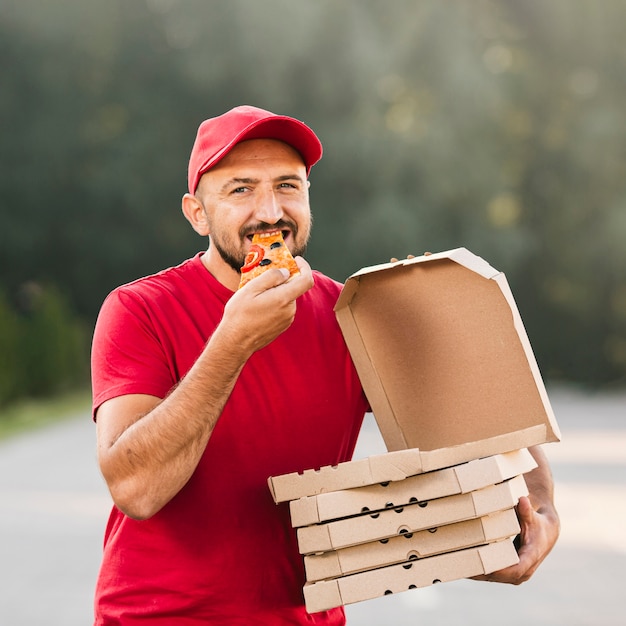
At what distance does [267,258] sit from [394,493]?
2.02ft

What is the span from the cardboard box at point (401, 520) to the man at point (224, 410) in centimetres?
20

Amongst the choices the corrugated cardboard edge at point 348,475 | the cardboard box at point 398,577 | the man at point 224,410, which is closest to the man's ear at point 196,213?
the man at point 224,410

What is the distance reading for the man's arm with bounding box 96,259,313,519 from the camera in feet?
8.80

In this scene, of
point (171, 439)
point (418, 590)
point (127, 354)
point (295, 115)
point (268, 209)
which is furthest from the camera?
point (295, 115)

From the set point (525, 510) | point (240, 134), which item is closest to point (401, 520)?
point (525, 510)

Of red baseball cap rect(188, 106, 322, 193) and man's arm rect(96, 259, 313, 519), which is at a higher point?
red baseball cap rect(188, 106, 322, 193)

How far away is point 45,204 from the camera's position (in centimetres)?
3528

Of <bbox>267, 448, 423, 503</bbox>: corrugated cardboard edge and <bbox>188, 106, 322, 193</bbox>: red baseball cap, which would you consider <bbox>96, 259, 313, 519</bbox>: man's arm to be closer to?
<bbox>267, 448, 423, 503</bbox>: corrugated cardboard edge

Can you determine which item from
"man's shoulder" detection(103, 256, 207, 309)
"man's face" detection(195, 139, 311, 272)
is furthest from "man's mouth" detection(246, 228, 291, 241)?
"man's shoulder" detection(103, 256, 207, 309)

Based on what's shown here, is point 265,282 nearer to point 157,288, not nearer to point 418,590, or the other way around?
point 157,288

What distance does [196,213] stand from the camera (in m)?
3.28

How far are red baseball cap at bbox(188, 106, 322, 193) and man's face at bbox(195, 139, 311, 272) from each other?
35mm

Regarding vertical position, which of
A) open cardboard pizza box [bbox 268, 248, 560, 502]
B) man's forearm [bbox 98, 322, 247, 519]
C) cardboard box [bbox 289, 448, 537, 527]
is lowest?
cardboard box [bbox 289, 448, 537, 527]

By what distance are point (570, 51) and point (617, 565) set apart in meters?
33.6
